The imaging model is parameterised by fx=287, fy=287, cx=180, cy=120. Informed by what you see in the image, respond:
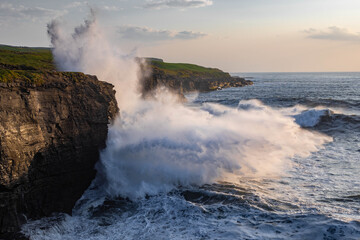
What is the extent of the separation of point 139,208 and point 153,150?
3.76 m

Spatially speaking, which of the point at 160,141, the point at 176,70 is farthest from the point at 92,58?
the point at 176,70

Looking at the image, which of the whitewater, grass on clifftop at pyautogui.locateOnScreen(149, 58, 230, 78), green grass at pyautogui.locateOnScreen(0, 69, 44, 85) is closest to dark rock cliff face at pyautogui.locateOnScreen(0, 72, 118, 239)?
green grass at pyautogui.locateOnScreen(0, 69, 44, 85)

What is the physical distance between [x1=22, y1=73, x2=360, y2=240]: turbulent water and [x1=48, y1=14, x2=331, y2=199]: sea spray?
0.06 metres

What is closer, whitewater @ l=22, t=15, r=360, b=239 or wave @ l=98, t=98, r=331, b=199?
whitewater @ l=22, t=15, r=360, b=239

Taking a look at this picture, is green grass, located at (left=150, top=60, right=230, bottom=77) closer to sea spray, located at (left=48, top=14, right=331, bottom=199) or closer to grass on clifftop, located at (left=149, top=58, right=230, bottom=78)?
grass on clifftop, located at (left=149, top=58, right=230, bottom=78)

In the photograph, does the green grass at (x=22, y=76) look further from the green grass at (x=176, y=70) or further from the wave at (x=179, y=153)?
the green grass at (x=176, y=70)

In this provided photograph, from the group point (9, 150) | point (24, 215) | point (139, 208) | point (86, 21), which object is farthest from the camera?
point (86, 21)

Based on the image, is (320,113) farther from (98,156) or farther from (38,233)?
(38,233)

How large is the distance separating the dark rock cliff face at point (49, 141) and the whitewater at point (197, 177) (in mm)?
640

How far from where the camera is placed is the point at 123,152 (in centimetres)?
1416

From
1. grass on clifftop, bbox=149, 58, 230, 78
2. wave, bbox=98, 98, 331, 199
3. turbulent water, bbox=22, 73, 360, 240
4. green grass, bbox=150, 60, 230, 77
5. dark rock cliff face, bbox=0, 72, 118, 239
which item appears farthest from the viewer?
green grass, bbox=150, 60, 230, 77

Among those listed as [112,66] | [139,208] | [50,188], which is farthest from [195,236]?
[112,66]

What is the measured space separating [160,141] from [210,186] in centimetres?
373

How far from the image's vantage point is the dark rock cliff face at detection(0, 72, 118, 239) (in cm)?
992
